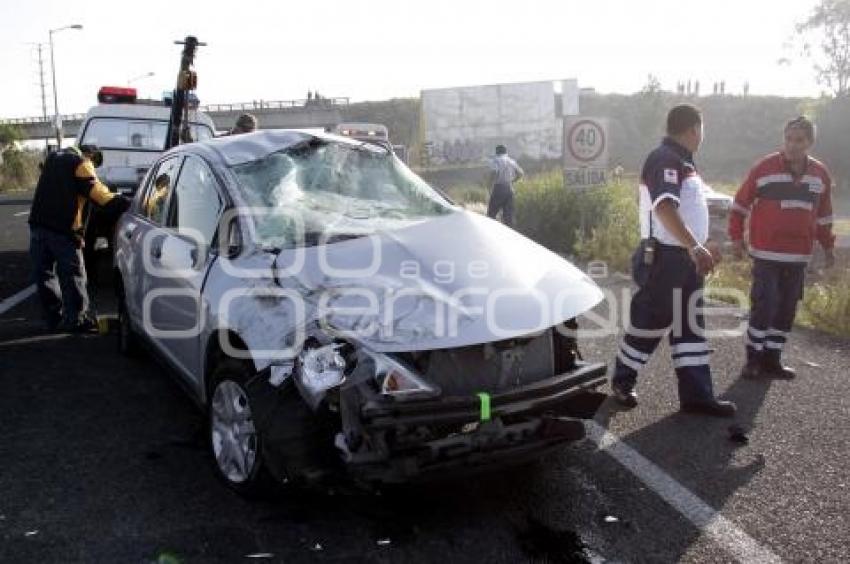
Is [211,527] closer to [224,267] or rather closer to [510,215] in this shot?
[224,267]

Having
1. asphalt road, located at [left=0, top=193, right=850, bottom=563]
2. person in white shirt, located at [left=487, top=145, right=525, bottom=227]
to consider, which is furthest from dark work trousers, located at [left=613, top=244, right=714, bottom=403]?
person in white shirt, located at [left=487, top=145, right=525, bottom=227]

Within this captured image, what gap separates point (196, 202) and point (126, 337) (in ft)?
6.63

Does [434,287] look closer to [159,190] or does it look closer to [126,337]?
[159,190]

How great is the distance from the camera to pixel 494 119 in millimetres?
42844

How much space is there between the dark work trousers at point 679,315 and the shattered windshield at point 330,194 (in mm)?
1396

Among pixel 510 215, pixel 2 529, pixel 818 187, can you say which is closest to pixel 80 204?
pixel 2 529

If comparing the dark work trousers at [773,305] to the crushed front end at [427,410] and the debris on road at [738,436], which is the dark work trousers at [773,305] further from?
the crushed front end at [427,410]

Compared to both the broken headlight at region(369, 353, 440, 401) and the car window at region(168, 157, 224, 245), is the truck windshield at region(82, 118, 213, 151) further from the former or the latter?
the broken headlight at region(369, 353, 440, 401)

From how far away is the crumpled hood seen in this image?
320 cm

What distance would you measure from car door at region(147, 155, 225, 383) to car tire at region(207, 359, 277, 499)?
1.34 ft

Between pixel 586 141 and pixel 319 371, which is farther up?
pixel 586 141

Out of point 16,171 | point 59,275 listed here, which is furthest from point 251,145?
point 16,171

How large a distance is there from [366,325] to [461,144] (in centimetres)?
4110

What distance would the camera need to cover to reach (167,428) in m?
4.59
